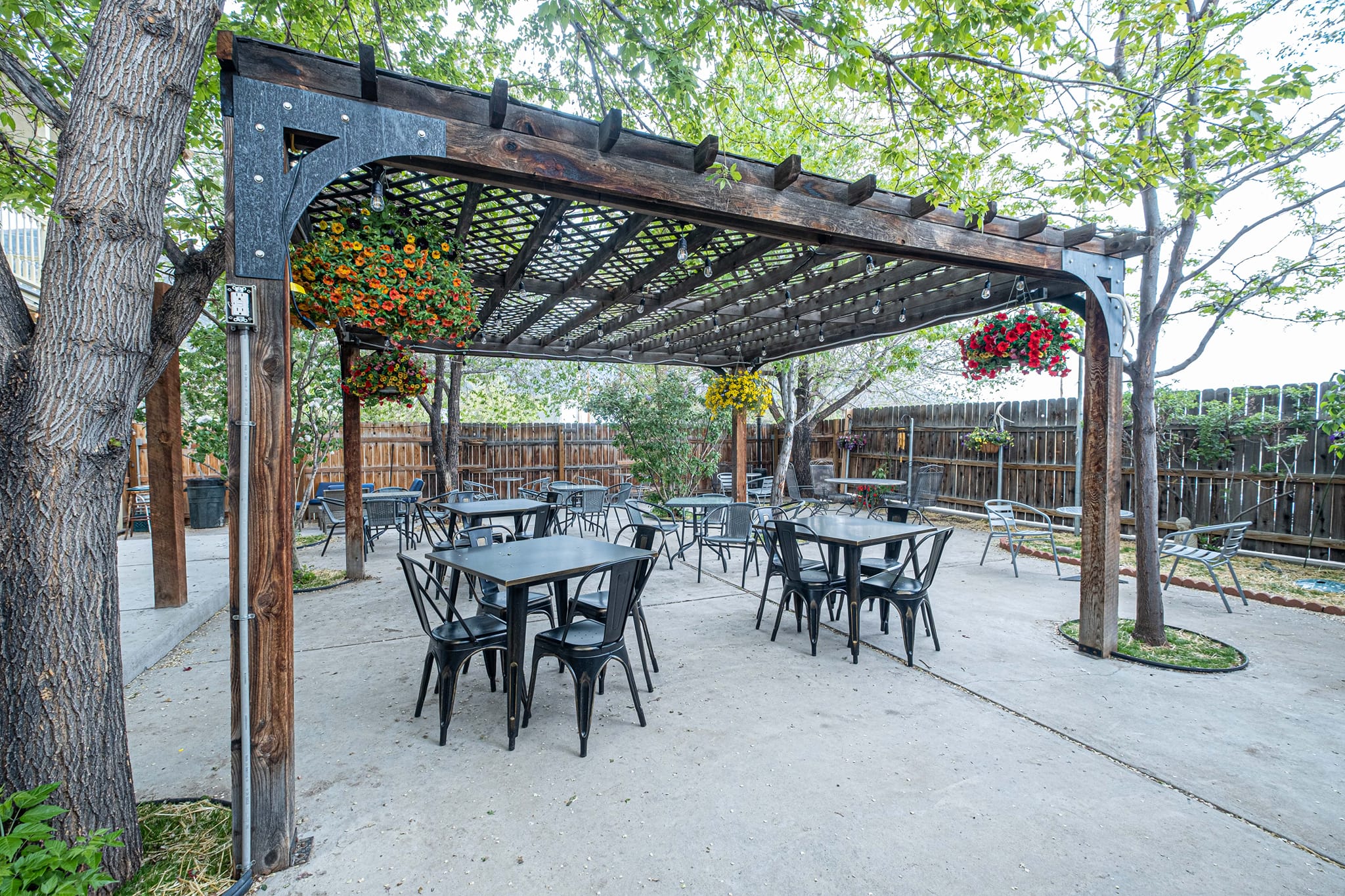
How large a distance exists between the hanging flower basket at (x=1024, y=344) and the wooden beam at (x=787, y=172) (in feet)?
6.11

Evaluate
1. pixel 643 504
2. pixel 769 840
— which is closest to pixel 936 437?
pixel 643 504

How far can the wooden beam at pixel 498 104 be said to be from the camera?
1958 mm

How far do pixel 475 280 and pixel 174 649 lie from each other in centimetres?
308

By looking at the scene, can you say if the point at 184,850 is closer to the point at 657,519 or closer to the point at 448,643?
the point at 448,643

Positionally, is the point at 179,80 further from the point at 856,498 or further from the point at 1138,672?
the point at 856,498

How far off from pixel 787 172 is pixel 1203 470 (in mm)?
6716

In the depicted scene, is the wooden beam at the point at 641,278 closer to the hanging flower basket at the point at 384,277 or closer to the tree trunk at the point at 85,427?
the hanging flower basket at the point at 384,277

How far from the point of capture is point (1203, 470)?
→ 641 centimetres

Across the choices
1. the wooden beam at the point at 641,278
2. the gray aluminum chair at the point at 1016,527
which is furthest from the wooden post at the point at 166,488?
the gray aluminum chair at the point at 1016,527

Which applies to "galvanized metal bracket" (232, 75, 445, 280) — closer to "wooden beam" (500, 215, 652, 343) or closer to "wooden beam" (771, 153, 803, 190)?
"wooden beam" (500, 215, 652, 343)

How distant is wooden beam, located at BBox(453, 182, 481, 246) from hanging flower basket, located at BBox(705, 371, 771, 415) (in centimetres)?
402

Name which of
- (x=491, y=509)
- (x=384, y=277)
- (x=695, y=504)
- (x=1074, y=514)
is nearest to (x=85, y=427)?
(x=384, y=277)

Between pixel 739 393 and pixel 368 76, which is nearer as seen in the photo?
pixel 368 76

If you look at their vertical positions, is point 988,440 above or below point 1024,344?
below
